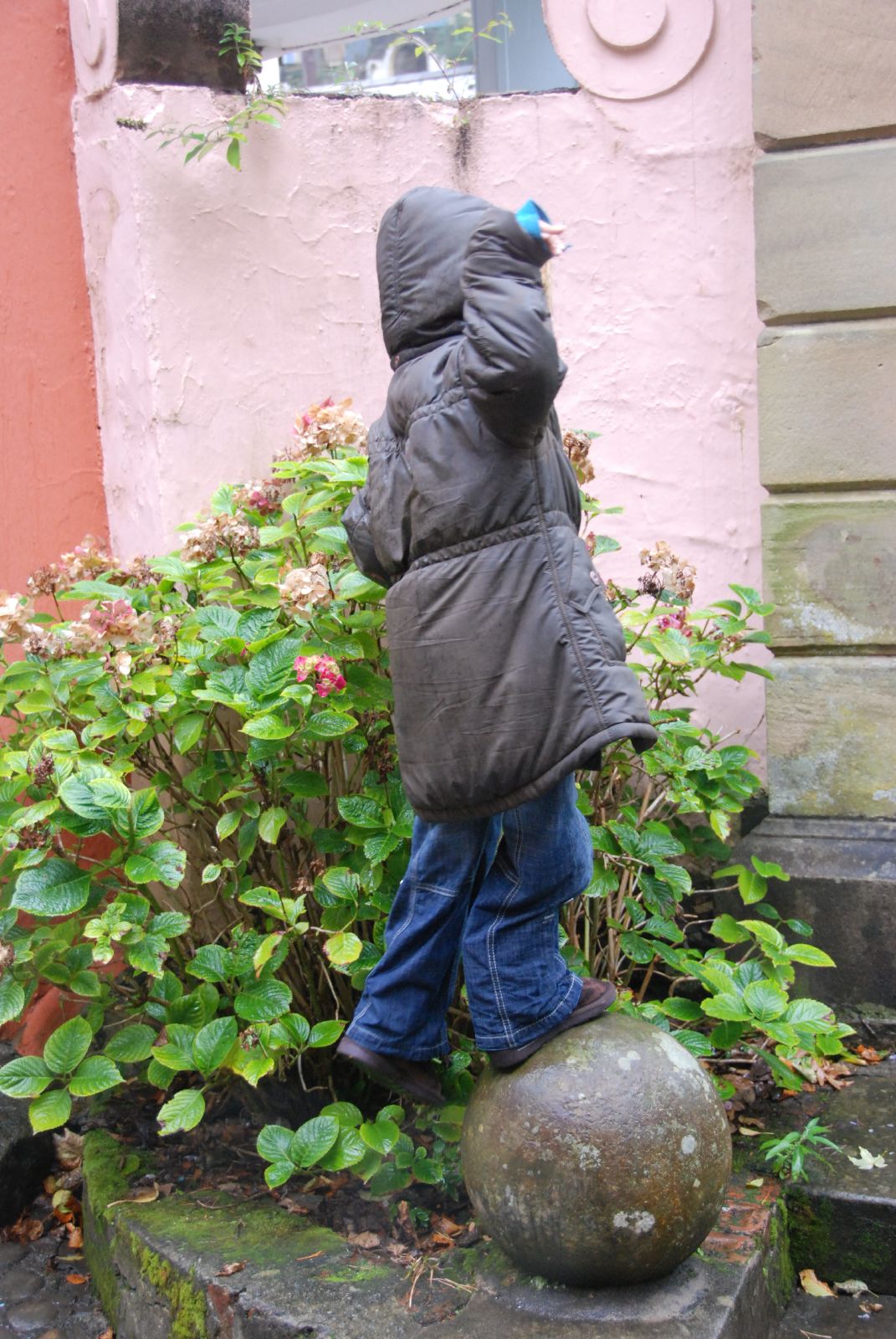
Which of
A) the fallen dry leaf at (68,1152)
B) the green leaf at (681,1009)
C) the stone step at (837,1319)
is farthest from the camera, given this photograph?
the fallen dry leaf at (68,1152)

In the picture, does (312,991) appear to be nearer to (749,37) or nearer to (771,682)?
(771,682)

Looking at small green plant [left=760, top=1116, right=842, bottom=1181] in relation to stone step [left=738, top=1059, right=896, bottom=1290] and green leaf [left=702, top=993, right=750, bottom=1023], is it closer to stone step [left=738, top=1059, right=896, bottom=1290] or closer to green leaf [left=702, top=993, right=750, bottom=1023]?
stone step [left=738, top=1059, right=896, bottom=1290]

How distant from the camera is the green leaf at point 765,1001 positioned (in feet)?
9.05

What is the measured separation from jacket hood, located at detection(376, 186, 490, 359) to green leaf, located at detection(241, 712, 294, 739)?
0.84 m

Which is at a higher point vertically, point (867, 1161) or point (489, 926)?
point (489, 926)

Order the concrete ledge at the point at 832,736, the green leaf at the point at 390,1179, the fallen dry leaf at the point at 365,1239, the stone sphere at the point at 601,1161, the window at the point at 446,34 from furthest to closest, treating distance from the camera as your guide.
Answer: the window at the point at 446,34 < the concrete ledge at the point at 832,736 < the green leaf at the point at 390,1179 < the fallen dry leaf at the point at 365,1239 < the stone sphere at the point at 601,1161

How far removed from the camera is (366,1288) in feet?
7.95

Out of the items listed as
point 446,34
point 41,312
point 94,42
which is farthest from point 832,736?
point 446,34

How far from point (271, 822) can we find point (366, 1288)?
3.14 feet

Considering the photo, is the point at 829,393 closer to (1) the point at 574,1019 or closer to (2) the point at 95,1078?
(1) the point at 574,1019

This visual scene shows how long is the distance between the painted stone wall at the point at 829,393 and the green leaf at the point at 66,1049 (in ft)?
6.47

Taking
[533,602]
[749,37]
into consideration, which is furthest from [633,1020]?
[749,37]

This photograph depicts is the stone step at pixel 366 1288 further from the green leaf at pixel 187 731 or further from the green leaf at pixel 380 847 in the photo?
the green leaf at pixel 187 731

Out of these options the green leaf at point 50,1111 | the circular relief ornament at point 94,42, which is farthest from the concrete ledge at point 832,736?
the circular relief ornament at point 94,42
